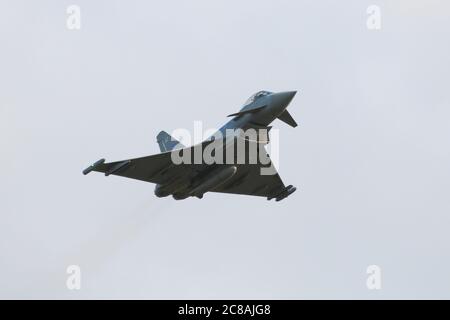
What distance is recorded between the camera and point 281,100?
59.4 m

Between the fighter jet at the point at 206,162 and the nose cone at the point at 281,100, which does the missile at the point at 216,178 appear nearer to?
the fighter jet at the point at 206,162

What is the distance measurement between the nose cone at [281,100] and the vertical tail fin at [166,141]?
39.3 ft

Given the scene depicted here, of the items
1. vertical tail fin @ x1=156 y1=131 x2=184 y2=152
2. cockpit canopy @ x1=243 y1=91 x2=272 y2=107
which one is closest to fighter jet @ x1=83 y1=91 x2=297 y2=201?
cockpit canopy @ x1=243 y1=91 x2=272 y2=107

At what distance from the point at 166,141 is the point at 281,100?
13.7 meters

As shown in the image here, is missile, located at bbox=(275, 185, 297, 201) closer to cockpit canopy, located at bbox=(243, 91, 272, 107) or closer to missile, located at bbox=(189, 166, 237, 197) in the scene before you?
missile, located at bbox=(189, 166, 237, 197)

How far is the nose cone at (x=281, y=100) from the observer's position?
59312mm

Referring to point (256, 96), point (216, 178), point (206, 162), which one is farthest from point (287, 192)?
point (256, 96)

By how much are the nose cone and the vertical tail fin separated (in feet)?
39.3

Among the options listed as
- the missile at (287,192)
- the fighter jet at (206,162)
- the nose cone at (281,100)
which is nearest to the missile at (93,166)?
the fighter jet at (206,162)
